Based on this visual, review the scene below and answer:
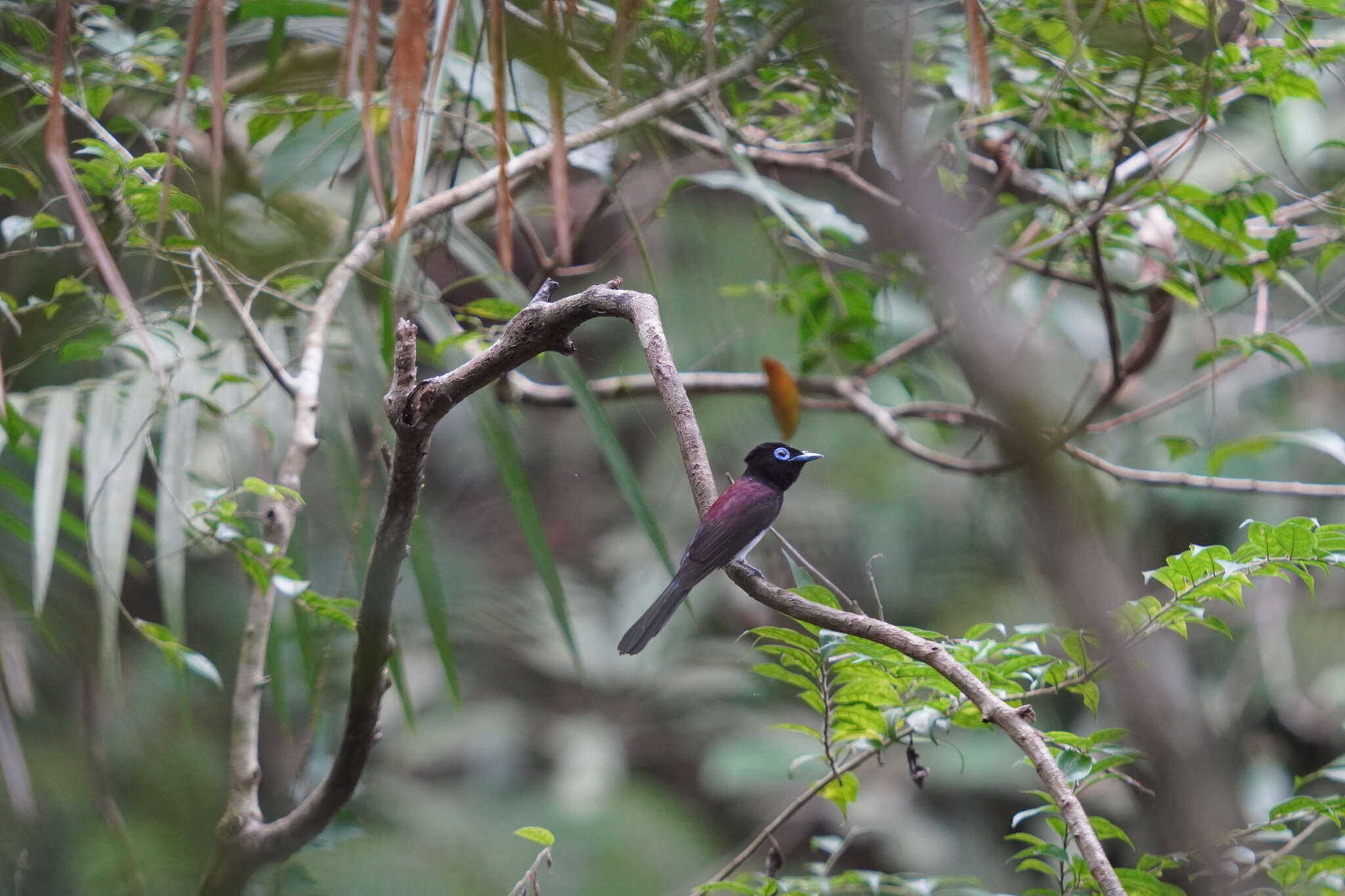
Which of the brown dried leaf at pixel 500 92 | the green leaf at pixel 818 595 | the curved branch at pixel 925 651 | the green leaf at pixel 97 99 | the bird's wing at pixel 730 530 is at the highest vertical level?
the brown dried leaf at pixel 500 92

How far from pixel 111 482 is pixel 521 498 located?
0.66m

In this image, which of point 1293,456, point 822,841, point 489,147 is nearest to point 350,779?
point 822,841

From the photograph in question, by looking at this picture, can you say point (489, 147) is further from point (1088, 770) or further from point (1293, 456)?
point (1293, 456)

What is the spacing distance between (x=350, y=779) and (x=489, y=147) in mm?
1767

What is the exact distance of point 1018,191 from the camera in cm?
288

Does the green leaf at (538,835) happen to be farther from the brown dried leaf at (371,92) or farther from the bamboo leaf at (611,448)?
the brown dried leaf at (371,92)

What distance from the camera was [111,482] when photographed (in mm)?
1637

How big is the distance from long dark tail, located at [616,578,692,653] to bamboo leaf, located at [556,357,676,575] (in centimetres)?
10

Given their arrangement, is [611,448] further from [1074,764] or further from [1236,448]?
[1236,448]

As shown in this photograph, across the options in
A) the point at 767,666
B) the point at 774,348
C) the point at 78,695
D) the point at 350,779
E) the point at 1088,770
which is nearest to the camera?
the point at 1088,770

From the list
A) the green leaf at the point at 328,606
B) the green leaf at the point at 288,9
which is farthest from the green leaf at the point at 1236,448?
the green leaf at the point at 288,9

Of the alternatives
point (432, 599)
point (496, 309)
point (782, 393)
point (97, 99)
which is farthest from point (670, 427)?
point (97, 99)

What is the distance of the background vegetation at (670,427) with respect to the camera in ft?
3.76

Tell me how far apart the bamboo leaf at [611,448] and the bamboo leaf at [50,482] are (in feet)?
2.67
